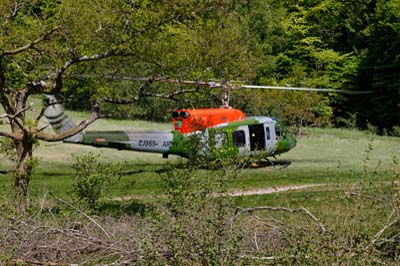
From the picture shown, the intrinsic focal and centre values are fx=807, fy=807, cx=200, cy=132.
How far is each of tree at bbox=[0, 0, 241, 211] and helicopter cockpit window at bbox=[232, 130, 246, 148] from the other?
9767mm

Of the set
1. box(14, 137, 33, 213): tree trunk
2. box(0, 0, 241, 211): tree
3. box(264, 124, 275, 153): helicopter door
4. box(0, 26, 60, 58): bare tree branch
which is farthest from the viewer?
box(264, 124, 275, 153): helicopter door

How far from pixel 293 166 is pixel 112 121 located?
1440cm

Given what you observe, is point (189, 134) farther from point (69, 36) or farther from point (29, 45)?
point (29, 45)

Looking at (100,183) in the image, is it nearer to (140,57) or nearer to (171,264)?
(140,57)

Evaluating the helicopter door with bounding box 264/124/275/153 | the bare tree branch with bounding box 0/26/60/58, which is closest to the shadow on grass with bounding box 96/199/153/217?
the bare tree branch with bounding box 0/26/60/58

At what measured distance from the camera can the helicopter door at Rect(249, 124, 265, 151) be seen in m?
22.1

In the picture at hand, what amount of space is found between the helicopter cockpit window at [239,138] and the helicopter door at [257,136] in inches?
11.1

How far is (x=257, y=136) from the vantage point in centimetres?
2236

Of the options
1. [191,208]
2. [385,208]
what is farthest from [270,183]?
[191,208]

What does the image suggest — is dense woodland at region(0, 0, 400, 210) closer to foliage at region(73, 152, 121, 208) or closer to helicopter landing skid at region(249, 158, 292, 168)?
foliage at region(73, 152, 121, 208)

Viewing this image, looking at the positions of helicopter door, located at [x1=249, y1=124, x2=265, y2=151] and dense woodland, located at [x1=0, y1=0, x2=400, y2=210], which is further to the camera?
helicopter door, located at [x1=249, y1=124, x2=265, y2=151]

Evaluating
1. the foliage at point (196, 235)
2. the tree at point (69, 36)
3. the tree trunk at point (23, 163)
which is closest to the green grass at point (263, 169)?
the tree trunk at point (23, 163)

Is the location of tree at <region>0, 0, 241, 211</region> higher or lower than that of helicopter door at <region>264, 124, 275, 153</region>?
higher

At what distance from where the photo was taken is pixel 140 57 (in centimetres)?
1200
